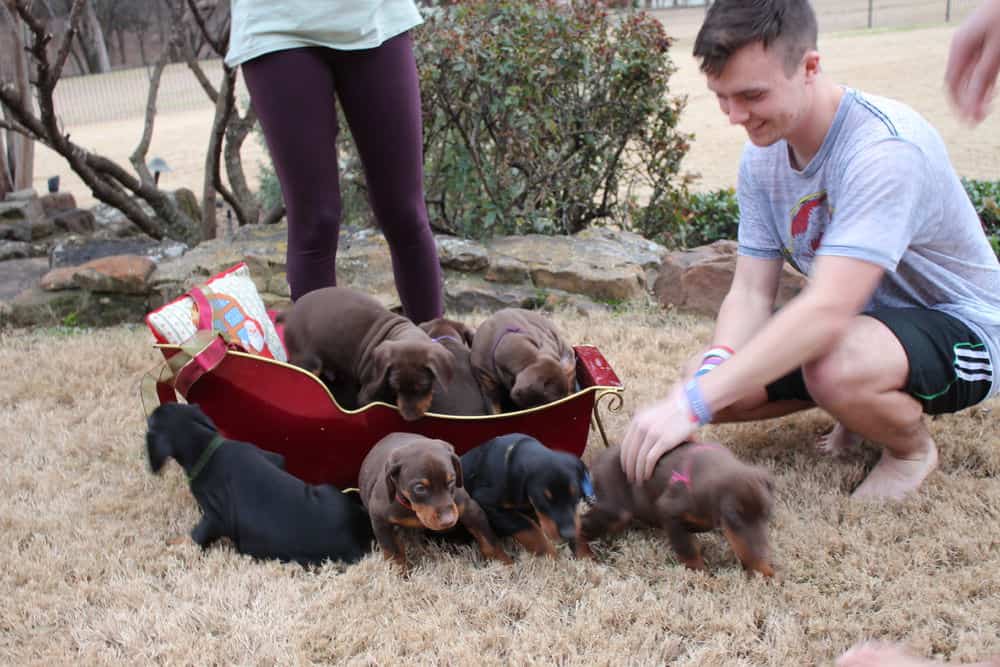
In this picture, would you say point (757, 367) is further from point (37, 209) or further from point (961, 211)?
point (37, 209)

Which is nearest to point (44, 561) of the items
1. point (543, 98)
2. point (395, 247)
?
point (395, 247)

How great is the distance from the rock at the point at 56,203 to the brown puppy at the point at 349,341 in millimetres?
5675

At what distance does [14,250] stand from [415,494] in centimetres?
545

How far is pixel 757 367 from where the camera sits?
2.52 meters

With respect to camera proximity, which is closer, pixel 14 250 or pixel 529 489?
pixel 529 489

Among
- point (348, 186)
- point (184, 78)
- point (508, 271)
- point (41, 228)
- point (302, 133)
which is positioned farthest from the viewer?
point (184, 78)

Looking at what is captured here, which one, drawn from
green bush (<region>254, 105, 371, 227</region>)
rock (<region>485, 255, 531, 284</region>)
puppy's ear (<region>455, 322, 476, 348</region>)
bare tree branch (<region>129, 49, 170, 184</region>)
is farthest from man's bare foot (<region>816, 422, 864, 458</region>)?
bare tree branch (<region>129, 49, 170, 184</region>)

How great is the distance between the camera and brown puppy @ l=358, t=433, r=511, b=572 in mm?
2523

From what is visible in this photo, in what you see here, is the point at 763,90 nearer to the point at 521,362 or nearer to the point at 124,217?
the point at 521,362

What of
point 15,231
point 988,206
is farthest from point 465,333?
point 15,231

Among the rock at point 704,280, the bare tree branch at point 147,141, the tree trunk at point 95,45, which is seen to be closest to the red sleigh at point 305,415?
the rock at point 704,280

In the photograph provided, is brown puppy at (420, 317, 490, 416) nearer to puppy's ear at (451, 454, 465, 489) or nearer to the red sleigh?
the red sleigh

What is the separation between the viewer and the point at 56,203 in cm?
845

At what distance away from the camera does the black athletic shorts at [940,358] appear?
9.52 feet
